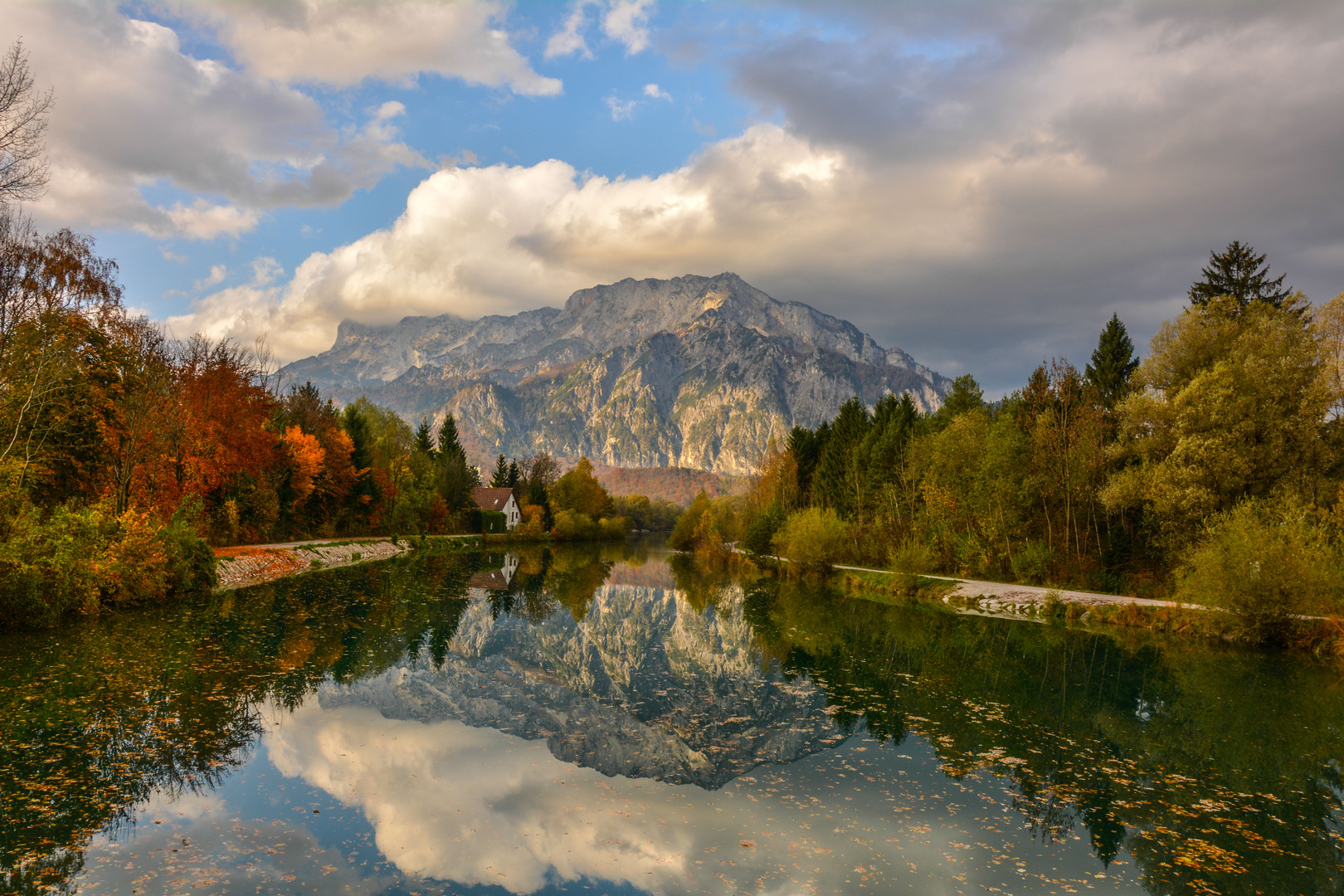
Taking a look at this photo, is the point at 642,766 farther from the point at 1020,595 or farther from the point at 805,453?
the point at 805,453

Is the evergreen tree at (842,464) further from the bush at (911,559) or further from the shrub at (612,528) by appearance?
the shrub at (612,528)

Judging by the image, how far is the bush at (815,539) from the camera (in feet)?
174

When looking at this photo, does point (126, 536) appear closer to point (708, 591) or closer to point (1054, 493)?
point (708, 591)

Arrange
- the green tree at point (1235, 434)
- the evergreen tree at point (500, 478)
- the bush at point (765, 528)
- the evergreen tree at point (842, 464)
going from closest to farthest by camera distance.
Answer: the green tree at point (1235, 434) < the bush at point (765, 528) < the evergreen tree at point (842, 464) < the evergreen tree at point (500, 478)

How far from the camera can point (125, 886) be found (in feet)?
26.3

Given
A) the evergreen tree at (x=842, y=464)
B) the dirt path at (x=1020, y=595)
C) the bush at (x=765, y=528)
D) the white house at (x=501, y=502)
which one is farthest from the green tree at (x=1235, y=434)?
the white house at (x=501, y=502)

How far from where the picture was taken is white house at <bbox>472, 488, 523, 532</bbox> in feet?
379

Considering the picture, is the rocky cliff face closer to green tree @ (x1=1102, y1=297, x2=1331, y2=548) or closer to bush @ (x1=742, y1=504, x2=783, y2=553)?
green tree @ (x1=1102, y1=297, x2=1331, y2=548)

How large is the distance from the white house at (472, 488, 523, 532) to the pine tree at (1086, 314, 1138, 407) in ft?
282

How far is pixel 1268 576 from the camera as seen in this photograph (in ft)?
85.7

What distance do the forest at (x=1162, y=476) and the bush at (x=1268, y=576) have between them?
6 centimetres

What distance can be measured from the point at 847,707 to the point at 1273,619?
20484mm

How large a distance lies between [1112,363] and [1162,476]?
16212 mm

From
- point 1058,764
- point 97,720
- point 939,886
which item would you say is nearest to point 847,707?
point 1058,764
